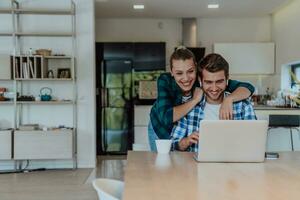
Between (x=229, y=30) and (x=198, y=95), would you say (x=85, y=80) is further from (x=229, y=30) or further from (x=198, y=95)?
(x=198, y=95)

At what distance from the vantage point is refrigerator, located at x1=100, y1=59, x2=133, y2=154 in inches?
295

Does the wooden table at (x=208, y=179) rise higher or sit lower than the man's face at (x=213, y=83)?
lower

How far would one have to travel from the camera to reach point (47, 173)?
18.8 feet

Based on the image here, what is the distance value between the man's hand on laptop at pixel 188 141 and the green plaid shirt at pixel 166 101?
9cm

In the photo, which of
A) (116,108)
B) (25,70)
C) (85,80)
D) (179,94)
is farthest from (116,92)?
(179,94)

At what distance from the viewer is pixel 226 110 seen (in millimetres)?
2158

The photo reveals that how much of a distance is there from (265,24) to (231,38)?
73 centimetres

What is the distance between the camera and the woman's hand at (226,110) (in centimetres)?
216

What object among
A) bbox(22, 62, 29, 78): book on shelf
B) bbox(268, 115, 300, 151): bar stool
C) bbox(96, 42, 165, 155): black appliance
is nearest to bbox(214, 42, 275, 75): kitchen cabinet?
bbox(96, 42, 165, 155): black appliance

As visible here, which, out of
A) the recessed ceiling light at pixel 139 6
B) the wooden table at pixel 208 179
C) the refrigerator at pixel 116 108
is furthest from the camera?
the refrigerator at pixel 116 108

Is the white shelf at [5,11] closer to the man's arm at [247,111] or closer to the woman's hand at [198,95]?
the woman's hand at [198,95]

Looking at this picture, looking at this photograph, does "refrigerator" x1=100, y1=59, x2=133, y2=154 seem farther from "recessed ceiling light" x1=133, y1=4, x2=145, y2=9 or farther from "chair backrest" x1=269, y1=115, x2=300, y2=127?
"chair backrest" x1=269, y1=115, x2=300, y2=127

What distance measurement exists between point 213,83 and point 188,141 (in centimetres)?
37

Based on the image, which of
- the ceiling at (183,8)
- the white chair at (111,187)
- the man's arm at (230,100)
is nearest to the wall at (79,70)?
the ceiling at (183,8)
